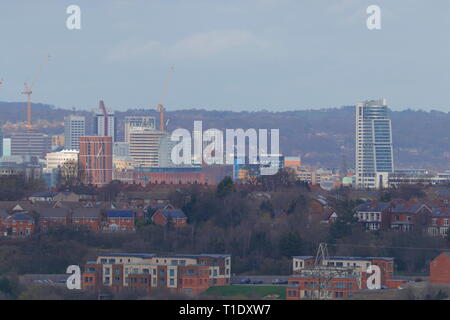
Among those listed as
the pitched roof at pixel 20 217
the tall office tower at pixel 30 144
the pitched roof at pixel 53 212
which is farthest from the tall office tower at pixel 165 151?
the pitched roof at pixel 20 217

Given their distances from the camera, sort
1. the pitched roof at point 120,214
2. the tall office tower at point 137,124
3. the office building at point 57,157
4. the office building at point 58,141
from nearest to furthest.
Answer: the pitched roof at point 120,214 < the office building at point 57,157 < the tall office tower at point 137,124 < the office building at point 58,141

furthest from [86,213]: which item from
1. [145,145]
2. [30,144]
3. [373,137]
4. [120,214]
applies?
[30,144]

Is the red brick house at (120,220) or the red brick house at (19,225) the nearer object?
the red brick house at (19,225)

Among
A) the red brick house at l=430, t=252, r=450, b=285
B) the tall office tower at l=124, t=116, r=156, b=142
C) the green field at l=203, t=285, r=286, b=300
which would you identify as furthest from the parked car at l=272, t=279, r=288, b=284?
the tall office tower at l=124, t=116, r=156, b=142

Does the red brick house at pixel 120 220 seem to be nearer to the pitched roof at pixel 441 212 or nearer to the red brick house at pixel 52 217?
the red brick house at pixel 52 217

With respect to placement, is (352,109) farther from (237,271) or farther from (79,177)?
(237,271)

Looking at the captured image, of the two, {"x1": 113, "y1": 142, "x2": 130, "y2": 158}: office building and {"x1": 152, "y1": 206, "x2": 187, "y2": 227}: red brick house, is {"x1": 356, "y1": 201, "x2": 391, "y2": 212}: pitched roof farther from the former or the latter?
{"x1": 113, "y1": 142, "x2": 130, "y2": 158}: office building
